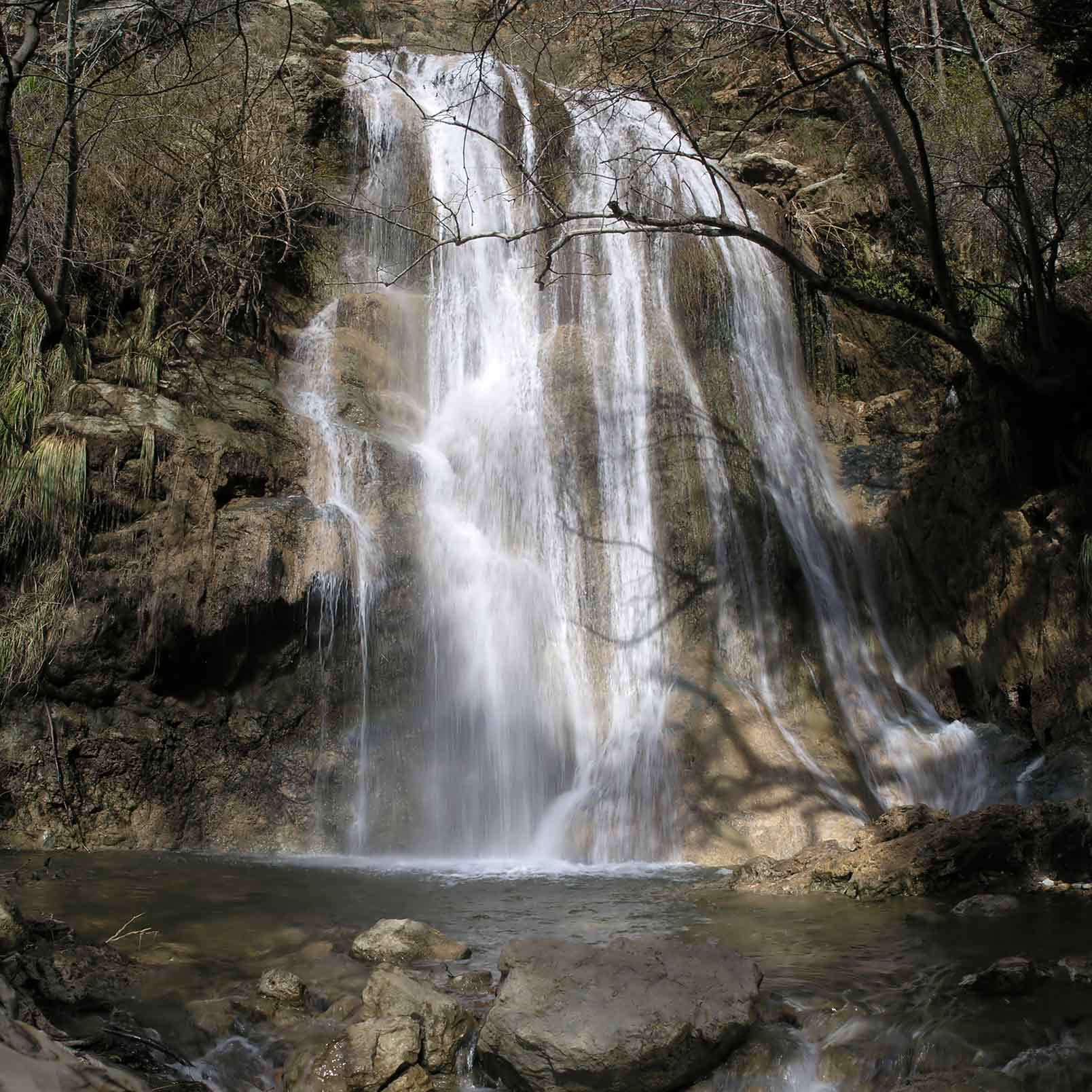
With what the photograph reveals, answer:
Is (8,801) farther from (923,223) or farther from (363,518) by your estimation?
(923,223)

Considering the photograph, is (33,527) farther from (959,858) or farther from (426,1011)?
(959,858)

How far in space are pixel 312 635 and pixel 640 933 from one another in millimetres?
4371

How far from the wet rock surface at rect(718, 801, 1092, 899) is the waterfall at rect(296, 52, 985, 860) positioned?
5.54ft

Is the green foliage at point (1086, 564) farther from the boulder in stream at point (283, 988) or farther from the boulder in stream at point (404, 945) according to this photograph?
the boulder in stream at point (283, 988)

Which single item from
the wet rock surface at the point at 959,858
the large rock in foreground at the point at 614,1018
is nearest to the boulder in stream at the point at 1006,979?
the large rock in foreground at the point at 614,1018

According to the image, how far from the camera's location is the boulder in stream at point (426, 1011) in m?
3.85

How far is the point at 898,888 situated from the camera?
19.8 ft

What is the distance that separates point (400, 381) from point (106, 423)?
12.4 feet

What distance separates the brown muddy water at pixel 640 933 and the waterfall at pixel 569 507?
1.22 metres

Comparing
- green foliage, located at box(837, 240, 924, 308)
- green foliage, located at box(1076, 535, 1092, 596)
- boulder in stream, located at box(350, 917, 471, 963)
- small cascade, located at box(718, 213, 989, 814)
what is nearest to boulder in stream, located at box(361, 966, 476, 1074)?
boulder in stream, located at box(350, 917, 471, 963)

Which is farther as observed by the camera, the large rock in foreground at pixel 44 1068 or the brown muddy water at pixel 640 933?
the brown muddy water at pixel 640 933

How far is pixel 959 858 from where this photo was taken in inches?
240

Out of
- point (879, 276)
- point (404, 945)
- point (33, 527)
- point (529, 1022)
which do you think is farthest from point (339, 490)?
point (879, 276)

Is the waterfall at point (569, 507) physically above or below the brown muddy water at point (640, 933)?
above
